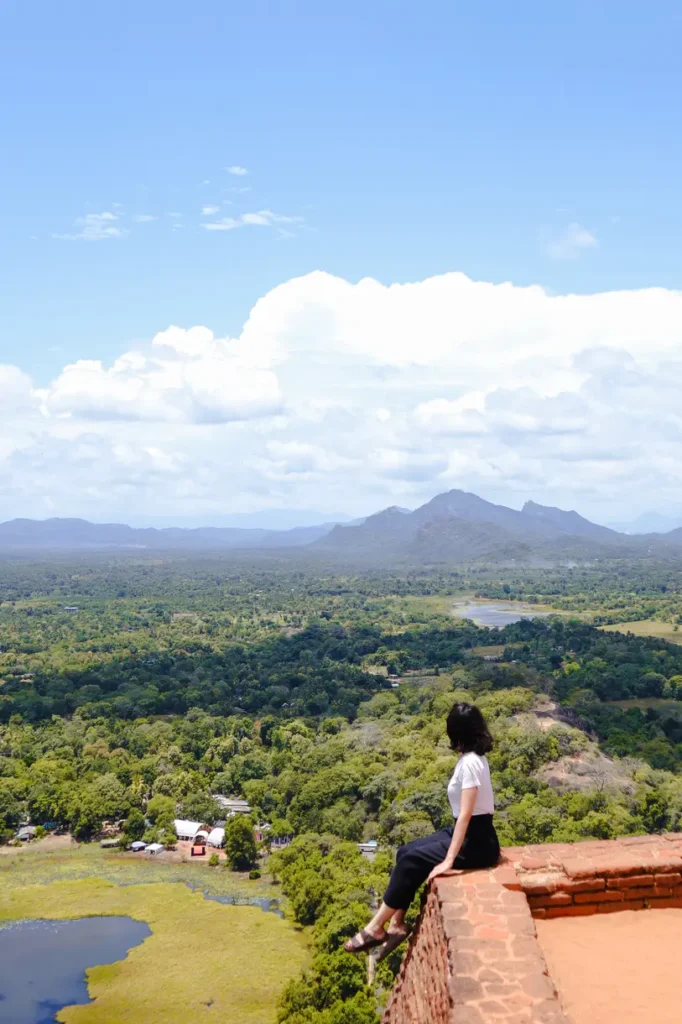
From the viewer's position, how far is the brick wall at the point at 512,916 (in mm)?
4820

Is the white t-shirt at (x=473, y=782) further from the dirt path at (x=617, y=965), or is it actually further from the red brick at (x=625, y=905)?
the red brick at (x=625, y=905)

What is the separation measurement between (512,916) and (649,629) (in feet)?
288

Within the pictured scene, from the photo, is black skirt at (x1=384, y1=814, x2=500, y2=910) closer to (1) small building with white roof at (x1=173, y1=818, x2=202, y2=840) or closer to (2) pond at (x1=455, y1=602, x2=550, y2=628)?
(1) small building with white roof at (x1=173, y1=818, x2=202, y2=840)

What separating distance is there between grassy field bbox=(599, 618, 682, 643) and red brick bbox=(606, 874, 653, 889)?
7642 centimetres

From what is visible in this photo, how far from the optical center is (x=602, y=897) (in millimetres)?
6434

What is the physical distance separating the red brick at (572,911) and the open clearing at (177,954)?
57.7 feet

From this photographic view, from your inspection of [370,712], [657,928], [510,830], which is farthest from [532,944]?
[370,712]

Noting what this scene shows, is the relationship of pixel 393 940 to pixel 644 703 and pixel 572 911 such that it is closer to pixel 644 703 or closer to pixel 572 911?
pixel 572 911

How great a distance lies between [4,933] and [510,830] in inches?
687

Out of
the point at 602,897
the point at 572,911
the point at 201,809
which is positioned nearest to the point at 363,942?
the point at 572,911

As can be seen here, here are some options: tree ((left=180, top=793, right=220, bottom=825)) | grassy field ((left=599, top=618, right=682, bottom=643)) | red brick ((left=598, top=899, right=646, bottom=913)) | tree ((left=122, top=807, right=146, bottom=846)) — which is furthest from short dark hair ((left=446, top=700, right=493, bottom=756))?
grassy field ((left=599, top=618, right=682, bottom=643))

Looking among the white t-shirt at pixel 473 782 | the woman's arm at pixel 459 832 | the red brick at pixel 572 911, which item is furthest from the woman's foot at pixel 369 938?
the red brick at pixel 572 911

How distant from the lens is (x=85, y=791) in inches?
1462

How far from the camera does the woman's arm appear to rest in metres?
5.84
